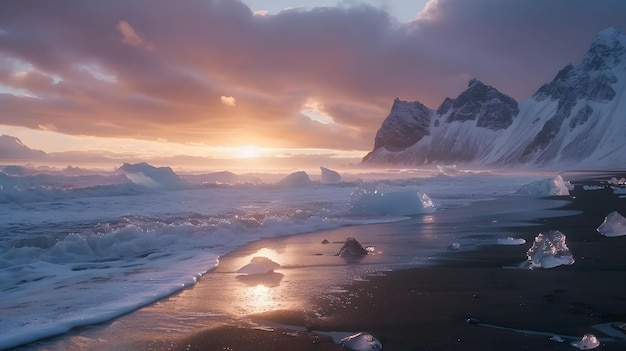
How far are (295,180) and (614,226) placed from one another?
118ft

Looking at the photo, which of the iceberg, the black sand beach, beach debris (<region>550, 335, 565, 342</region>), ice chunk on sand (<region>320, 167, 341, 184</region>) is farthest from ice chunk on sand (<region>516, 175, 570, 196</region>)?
beach debris (<region>550, 335, 565, 342</region>)

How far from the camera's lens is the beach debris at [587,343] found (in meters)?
5.77

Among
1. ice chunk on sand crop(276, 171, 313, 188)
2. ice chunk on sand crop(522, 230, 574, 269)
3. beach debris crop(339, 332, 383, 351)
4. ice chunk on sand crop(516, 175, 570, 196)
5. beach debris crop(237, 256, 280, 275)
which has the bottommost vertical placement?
beach debris crop(339, 332, 383, 351)

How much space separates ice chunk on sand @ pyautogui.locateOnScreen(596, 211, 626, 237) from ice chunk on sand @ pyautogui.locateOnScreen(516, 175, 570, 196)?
21391mm

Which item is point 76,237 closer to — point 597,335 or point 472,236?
point 472,236

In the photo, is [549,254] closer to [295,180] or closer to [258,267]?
[258,267]

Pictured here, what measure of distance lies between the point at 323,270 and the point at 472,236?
6680 mm

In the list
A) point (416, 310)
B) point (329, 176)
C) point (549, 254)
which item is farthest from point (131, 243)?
point (329, 176)

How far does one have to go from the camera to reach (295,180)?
49.2 m

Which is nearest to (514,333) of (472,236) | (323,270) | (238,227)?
(323,270)

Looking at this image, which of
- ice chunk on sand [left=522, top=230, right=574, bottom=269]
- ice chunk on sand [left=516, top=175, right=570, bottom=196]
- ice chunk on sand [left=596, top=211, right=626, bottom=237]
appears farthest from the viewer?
ice chunk on sand [left=516, top=175, right=570, bottom=196]

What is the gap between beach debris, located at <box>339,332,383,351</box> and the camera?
6.10m

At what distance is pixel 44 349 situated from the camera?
653 cm

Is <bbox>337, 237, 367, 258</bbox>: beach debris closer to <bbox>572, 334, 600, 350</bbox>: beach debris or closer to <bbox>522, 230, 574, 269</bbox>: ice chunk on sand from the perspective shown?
<bbox>522, 230, 574, 269</bbox>: ice chunk on sand
